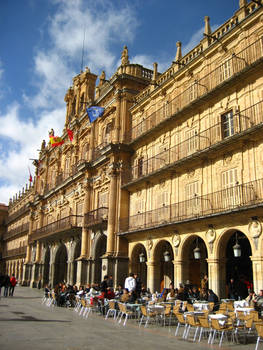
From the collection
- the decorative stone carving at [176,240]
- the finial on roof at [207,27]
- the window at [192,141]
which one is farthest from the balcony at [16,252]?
the finial on roof at [207,27]

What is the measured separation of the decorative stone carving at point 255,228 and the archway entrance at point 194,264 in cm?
409

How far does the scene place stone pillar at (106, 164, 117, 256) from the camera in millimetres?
23544

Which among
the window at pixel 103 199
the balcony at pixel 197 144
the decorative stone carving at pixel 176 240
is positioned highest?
the balcony at pixel 197 144

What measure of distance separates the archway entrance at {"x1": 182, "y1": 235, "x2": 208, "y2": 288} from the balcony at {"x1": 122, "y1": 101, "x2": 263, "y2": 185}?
423 cm

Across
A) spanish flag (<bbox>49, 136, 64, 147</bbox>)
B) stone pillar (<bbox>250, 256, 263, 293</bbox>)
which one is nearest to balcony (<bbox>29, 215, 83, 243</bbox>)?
spanish flag (<bbox>49, 136, 64, 147</bbox>)

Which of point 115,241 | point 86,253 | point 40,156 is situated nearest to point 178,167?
point 115,241

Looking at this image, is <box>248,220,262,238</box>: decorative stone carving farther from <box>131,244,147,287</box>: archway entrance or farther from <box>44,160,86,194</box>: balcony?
<box>44,160,86,194</box>: balcony

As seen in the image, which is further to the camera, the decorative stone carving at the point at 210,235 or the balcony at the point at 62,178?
the balcony at the point at 62,178

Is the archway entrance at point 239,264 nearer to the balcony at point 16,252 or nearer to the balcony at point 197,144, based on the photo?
the balcony at point 197,144

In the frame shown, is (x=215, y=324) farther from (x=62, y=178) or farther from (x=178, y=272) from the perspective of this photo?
(x=62, y=178)

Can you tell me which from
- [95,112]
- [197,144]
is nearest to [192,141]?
[197,144]

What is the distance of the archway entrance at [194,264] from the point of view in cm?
1873

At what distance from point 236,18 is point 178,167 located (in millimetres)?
7646

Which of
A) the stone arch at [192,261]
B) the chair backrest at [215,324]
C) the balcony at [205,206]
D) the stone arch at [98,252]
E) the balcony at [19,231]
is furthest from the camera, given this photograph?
the balcony at [19,231]
